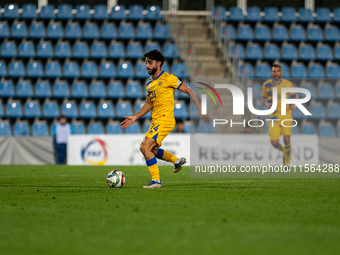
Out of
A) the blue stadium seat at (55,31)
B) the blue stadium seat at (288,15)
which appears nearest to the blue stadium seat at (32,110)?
the blue stadium seat at (55,31)

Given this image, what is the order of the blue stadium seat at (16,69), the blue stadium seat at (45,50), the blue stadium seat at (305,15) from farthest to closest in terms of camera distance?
the blue stadium seat at (305,15)
the blue stadium seat at (45,50)
the blue stadium seat at (16,69)

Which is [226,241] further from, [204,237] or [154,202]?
[154,202]

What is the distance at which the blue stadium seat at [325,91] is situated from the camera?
1327 cm

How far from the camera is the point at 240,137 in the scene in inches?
527

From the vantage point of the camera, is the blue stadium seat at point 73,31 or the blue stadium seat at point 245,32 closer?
the blue stadium seat at point 73,31

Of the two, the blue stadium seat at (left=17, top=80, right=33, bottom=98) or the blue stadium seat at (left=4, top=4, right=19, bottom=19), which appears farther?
the blue stadium seat at (left=4, top=4, right=19, bottom=19)

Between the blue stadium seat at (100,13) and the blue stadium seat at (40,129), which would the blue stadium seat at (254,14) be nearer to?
the blue stadium seat at (100,13)

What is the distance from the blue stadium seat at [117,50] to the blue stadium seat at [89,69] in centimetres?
82

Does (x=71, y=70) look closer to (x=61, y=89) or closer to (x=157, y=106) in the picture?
(x=61, y=89)

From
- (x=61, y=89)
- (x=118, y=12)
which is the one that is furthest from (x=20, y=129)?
(x=118, y=12)

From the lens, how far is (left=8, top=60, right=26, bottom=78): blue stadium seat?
60.3 feet

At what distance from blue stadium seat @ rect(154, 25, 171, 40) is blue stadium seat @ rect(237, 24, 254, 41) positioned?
2.81 m

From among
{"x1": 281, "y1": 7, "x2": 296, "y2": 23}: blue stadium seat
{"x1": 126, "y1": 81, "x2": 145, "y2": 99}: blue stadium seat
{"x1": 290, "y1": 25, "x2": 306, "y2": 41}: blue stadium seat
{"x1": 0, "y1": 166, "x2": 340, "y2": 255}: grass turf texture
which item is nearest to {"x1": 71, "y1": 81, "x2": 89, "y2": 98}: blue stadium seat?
{"x1": 126, "y1": 81, "x2": 145, "y2": 99}: blue stadium seat

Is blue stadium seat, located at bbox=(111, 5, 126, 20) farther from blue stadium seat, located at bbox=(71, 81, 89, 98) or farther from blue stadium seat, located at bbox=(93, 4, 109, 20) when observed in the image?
blue stadium seat, located at bbox=(71, 81, 89, 98)
